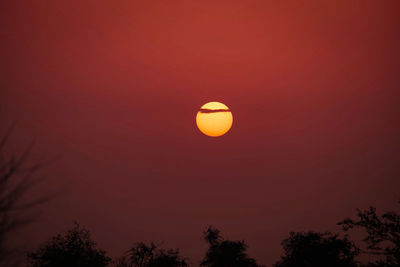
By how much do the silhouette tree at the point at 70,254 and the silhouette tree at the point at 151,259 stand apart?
164 cm

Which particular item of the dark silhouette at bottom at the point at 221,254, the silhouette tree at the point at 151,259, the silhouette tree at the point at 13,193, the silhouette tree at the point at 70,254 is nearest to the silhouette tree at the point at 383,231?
the dark silhouette at bottom at the point at 221,254

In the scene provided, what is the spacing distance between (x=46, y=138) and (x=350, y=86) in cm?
2410

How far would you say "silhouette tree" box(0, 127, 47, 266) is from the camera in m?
23.7

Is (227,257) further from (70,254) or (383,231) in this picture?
(383,231)

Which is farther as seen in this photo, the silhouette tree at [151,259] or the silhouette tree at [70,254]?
the silhouette tree at [151,259]

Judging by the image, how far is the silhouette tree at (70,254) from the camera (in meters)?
15.0

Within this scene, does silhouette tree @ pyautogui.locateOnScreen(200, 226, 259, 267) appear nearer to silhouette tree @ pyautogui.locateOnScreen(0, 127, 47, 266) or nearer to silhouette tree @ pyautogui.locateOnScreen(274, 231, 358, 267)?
silhouette tree @ pyautogui.locateOnScreen(274, 231, 358, 267)

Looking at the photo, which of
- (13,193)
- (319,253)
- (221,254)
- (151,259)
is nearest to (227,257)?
(221,254)

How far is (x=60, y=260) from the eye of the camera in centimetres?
1495

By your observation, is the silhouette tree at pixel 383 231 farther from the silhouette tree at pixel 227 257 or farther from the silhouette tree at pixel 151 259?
the silhouette tree at pixel 151 259

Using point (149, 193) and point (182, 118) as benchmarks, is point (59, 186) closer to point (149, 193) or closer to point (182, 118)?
point (149, 193)

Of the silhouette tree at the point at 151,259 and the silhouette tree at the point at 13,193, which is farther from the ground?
the silhouette tree at the point at 13,193

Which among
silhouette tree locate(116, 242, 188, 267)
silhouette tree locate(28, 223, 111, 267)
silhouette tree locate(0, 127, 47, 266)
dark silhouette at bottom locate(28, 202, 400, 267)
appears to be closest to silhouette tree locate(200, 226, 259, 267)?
dark silhouette at bottom locate(28, 202, 400, 267)

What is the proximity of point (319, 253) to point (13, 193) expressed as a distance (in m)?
20.2
